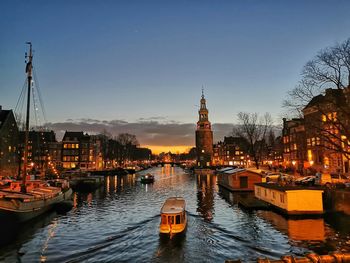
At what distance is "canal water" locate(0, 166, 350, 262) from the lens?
1043 inches

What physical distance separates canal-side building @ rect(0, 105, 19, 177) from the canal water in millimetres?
54556

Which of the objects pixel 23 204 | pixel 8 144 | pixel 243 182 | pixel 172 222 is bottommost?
pixel 172 222

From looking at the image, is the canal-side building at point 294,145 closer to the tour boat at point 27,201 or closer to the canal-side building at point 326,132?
the canal-side building at point 326,132

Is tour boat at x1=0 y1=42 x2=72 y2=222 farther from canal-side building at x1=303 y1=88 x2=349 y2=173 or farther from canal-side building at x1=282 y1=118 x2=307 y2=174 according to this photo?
canal-side building at x1=282 y1=118 x2=307 y2=174

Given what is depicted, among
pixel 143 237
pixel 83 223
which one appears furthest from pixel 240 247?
pixel 83 223

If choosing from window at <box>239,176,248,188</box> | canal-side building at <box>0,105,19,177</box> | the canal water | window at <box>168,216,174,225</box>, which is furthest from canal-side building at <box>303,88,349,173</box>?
canal-side building at <box>0,105,19,177</box>

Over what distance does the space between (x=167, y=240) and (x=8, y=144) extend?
82.5 metres

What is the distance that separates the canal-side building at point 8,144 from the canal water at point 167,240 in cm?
5456

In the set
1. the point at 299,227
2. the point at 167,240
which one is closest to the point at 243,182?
the point at 299,227

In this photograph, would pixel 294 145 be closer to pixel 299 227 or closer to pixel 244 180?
pixel 244 180

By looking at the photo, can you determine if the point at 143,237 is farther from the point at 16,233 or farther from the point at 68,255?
the point at 16,233

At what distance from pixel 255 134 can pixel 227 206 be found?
54.9m

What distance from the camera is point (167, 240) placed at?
30328 mm

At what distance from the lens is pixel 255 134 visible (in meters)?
102
